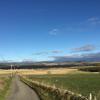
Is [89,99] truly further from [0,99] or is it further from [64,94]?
[0,99]

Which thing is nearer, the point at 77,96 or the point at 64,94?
the point at 77,96

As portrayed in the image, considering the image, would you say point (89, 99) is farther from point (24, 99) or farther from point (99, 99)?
point (24, 99)

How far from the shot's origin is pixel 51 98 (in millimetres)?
28438

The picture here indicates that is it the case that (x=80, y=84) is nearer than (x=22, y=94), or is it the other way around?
(x=22, y=94)

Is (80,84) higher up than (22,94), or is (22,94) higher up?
(80,84)

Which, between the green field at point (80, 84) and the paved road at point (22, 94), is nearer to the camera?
the paved road at point (22, 94)

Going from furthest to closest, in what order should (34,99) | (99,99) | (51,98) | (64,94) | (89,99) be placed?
(34,99), (51,98), (64,94), (99,99), (89,99)

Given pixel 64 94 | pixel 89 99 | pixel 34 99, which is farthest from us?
pixel 34 99

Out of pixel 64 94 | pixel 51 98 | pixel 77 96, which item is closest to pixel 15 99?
pixel 51 98

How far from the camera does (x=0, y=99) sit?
32969 millimetres

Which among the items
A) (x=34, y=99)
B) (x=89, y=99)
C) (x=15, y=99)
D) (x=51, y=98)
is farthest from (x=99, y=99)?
(x=15, y=99)

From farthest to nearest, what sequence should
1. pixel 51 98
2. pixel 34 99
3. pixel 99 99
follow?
pixel 34 99
pixel 51 98
pixel 99 99

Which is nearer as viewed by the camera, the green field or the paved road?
the paved road

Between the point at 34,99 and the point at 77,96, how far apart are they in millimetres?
12365
